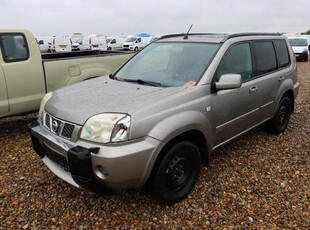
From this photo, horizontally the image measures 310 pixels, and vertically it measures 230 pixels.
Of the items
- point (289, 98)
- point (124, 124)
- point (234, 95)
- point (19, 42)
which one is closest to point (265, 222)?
point (234, 95)

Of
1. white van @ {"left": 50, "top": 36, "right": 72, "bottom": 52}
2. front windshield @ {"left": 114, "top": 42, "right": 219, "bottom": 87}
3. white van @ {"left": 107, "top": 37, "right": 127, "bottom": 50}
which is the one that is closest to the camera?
front windshield @ {"left": 114, "top": 42, "right": 219, "bottom": 87}

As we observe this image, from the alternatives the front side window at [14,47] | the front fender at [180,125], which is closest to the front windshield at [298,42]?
the front side window at [14,47]

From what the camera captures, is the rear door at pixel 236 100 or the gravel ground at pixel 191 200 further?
the rear door at pixel 236 100

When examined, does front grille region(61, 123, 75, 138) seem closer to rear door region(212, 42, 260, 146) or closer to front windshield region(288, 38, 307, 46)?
rear door region(212, 42, 260, 146)

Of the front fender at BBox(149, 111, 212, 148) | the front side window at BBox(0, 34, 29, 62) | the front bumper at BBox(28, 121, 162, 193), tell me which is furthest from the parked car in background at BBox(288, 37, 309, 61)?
the front bumper at BBox(28, 121, 162, 193)

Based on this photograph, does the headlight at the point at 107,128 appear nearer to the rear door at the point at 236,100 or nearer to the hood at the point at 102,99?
the hood at the point at 102,99

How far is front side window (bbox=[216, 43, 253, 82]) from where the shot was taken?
327 centimetres

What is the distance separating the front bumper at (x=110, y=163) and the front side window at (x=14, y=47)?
281 cm

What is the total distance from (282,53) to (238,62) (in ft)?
4.82

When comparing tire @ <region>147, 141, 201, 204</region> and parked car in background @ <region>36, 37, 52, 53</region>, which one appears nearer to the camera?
tire @ <region>147, 141, 201, 204</region>

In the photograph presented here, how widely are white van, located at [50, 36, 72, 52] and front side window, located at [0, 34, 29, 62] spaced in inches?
900

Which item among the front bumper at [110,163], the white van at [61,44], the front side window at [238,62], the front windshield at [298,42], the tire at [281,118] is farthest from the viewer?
the white van at [61,44]

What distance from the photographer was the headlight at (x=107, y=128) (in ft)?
7.84

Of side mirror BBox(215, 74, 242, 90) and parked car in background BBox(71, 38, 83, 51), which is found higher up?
side mirror BBox(215, 74, 242, 90)
